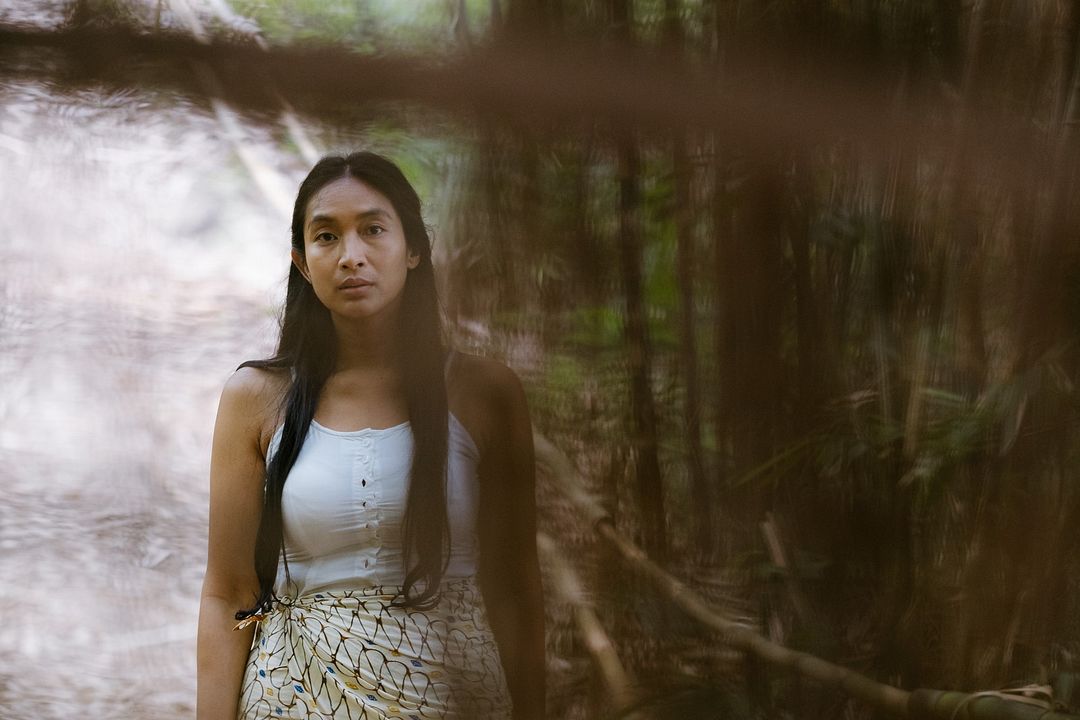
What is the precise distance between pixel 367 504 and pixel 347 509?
0.07 feet

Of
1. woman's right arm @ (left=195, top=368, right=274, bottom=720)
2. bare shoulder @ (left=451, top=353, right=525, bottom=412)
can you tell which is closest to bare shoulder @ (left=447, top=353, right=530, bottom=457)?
bare shoulder @ (left=451, top=353, right=525, bottom=412)

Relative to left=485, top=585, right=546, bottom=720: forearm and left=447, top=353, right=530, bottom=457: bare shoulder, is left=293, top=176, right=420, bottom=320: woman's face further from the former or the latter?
left=485, top=585, right=546, bottom=720: forearm

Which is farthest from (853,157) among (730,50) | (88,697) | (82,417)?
(88,697)

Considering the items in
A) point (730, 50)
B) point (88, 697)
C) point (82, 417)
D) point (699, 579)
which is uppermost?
point (730, 50)

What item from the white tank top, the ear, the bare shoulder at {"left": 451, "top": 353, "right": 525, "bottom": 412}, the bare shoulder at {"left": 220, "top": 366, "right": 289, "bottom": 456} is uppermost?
the ear

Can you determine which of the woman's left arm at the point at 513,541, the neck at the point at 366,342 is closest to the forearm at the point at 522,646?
the woman's left arm at the point at 513,541

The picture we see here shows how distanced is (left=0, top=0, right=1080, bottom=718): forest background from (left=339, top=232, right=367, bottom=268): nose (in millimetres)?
67

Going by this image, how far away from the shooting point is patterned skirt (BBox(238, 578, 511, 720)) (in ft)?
2.74

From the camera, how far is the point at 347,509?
92 centimetres

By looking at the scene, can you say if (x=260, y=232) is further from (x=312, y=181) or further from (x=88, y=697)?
(x=88, y=697)

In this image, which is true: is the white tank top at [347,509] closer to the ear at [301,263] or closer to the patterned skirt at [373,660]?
the patterned skirt at [373,660]

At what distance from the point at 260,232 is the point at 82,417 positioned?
0.76 ft

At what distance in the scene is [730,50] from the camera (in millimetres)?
811

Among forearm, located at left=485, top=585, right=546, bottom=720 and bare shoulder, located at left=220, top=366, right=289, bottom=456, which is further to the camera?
bare shoulder, located at left=220, top=366, right=289, bottom=456
